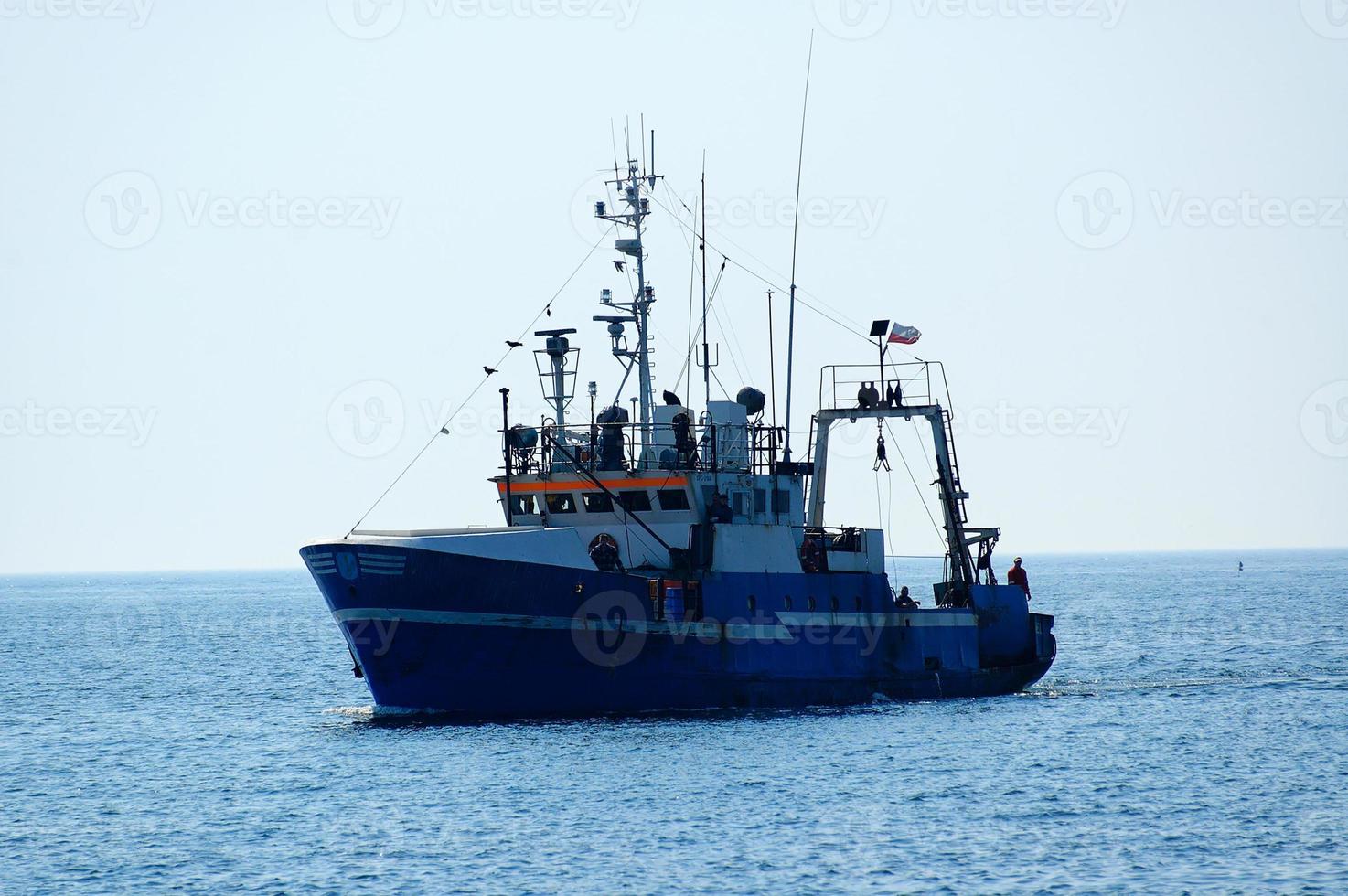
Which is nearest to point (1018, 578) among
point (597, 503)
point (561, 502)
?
point (597, 503)

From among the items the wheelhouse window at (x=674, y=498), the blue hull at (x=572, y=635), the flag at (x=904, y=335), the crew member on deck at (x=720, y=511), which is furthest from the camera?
the flag at (x=904, y=335)

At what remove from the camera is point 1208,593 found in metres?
150

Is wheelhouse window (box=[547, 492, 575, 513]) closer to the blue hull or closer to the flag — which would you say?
the blue hull

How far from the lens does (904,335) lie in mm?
48312

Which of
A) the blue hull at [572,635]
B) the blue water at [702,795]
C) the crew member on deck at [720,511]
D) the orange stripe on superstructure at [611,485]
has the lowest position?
the blue water at [702,795]

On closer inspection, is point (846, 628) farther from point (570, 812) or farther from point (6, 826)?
point (6, 826)

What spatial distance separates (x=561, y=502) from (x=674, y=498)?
293cm

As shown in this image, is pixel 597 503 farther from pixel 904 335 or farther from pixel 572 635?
pixel 904 335

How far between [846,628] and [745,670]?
423 cm

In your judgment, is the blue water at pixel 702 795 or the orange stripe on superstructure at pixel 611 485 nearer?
the blue water at pixel 702 795

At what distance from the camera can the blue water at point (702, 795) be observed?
88.6 ft

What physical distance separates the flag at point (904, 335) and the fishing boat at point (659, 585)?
114 mm

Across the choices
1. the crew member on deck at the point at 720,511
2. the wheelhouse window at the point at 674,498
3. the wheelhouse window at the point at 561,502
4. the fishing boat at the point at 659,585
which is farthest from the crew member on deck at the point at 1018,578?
the wheelhouse window at the point at 561,502

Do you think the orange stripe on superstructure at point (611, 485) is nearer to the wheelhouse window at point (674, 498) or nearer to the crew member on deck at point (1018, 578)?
the wheelhouse window at point (674, 498)
